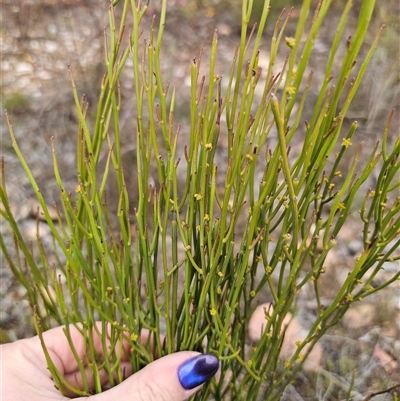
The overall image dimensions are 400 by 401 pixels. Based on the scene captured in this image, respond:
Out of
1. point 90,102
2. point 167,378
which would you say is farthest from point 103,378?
point 90,102

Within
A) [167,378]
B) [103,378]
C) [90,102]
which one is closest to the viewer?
[167,378]

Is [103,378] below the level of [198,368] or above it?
below

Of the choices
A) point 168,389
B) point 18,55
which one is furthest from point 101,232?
point 18,55

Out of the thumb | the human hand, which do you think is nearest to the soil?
the human hand

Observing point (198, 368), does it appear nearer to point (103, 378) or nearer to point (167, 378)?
point (167, 378)

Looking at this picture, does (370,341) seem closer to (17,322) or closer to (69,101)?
(17,322)

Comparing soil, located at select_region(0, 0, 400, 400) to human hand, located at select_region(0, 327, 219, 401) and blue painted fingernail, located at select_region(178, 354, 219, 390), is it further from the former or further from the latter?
blue painted fingernail, located at select_region(178, 354, 219, 390)

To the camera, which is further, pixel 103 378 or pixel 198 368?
pixel 103 378
